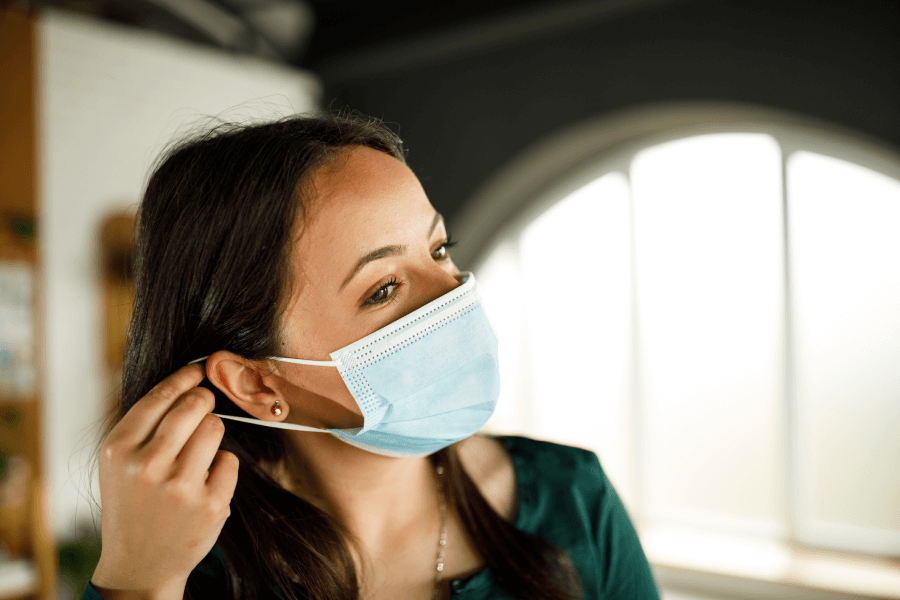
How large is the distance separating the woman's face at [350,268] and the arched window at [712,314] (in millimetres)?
2480

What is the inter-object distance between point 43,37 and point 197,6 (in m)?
1.06

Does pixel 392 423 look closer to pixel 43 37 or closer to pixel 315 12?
pixel 43 37

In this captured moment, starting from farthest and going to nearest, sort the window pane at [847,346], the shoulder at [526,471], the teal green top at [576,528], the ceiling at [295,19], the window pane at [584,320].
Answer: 1. the window pane at [584,320]
2. the ceiling at [295,19]
3. the window pane at [847,346]
4. the shoulder at [526,471]
5. the teal green top at [576,528]

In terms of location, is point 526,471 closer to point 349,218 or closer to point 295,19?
point 349,218

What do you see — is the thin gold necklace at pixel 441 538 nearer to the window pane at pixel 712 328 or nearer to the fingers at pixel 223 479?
the fingers at pixel 223 479

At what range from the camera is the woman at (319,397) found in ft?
3.13

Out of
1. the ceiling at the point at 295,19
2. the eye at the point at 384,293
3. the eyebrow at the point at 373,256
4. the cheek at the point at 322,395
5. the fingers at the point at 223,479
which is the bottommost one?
the fingers at the point at 223,479

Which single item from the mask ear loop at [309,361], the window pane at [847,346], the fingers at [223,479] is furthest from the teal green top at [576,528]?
the window pane at [847,346]

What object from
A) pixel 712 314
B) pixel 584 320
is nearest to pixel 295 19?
pixel 584 320

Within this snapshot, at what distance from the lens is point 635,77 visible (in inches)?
126

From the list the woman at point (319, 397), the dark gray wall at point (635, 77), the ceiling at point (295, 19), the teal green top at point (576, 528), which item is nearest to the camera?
the woman at point (319, 397)

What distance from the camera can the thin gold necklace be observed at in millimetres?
1136

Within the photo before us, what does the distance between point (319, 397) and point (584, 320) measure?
10.8 feet

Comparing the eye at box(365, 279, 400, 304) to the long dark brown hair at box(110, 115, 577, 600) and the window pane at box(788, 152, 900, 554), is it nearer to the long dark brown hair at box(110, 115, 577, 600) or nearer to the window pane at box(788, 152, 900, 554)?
the long dark brown hair at box(110, 115, 577, 600)
